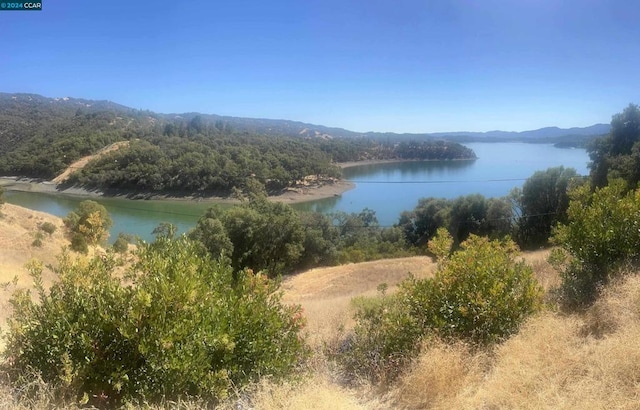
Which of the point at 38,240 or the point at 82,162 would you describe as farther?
the point at 82,162

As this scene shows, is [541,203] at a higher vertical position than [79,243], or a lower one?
higher

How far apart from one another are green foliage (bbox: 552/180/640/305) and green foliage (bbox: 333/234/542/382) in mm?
1458

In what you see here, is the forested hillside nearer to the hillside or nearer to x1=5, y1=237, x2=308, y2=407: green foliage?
the hillside

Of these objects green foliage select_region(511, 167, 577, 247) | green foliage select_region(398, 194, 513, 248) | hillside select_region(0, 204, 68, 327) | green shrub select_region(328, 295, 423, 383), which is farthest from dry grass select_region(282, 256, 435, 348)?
green foliage select_region(511, 167, 577, 247)

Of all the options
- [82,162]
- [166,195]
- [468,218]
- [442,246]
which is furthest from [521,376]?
[82,162]

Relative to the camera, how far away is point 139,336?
282 centimetres

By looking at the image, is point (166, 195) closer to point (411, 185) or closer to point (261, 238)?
point (261, 238)

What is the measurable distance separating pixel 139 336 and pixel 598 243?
5379mm

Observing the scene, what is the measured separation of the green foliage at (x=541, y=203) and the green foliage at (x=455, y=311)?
880 inches

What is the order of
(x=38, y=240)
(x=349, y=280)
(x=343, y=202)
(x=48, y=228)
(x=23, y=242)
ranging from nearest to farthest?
1. (x=349, y=280)
2. (x=23, y=242)
3. (x=38, y=240)
4. (x=48, y=228)
5. (x=343, y=202)

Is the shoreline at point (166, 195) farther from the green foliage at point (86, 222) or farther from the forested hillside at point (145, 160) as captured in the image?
the green foliage at point (86, 222)

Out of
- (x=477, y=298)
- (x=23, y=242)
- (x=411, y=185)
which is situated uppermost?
(x=477, y=298)

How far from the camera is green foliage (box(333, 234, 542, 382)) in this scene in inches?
154

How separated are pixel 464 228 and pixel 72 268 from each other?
27133 mm
